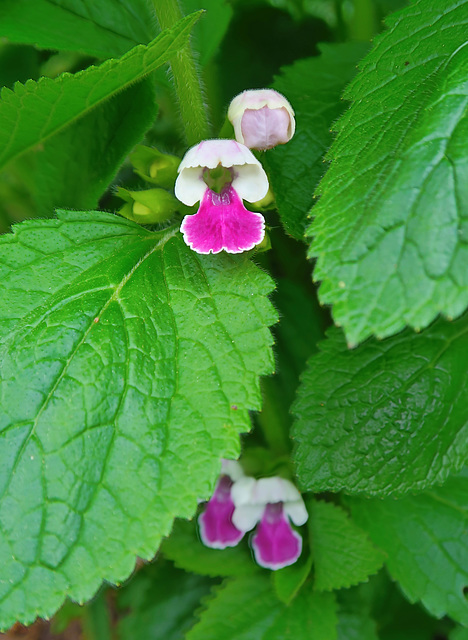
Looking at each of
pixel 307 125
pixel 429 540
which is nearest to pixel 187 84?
pixel 307 125

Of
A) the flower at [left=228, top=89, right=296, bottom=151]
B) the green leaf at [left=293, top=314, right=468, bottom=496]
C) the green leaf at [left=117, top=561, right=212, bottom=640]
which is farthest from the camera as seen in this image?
the green leaf at [left=117, top=561, right=212, bottom=640]

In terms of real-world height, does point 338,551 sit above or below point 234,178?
below

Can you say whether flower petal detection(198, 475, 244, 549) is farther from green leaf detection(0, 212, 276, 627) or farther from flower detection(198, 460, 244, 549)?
green leaf detection(0, 212, 276, 627)

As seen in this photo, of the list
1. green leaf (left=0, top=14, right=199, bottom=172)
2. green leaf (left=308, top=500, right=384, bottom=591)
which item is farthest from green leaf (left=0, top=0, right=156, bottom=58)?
green leaf (left=308, top=500, right=384, bottom=591)

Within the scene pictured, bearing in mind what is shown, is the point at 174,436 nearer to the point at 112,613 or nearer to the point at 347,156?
the point at 347,156

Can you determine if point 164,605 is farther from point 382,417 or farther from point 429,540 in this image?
point 382,417

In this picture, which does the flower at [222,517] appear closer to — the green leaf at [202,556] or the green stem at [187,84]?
the green leaf at [202,556]
